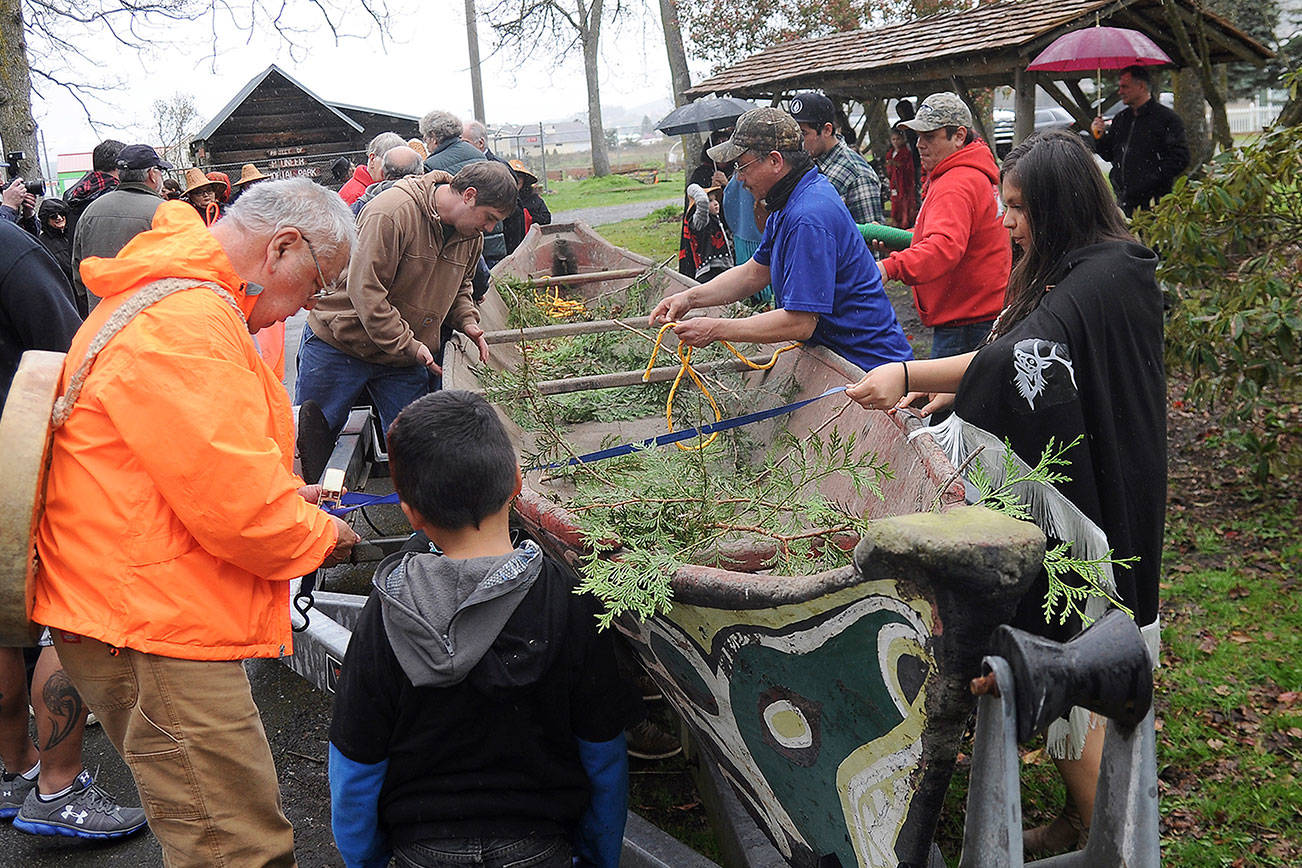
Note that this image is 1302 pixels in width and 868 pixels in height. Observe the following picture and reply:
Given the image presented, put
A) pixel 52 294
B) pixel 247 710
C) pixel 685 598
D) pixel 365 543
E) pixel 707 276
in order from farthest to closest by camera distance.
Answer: pixel 707 276 < pixel 365 543 < pixel 52 294 < pixel 247 710 < pixel 685 598

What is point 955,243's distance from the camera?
4855 millimetres

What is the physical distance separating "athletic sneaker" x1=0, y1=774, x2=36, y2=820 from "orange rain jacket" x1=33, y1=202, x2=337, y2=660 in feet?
5.50

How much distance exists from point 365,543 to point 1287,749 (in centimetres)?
445

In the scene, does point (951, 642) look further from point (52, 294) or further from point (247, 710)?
point (52, 294)

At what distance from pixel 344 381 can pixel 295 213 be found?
117 inches

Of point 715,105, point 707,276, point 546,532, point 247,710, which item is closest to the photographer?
point 247,710

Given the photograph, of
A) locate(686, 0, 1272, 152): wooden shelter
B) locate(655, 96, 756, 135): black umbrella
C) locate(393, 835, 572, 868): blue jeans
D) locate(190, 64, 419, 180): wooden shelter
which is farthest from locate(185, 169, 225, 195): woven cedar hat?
locate(190, 64, 419, 180): wooden shelter

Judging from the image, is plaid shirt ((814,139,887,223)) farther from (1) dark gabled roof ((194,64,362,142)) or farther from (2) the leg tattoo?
(1) dark gabled roof ((194,64,362,142))

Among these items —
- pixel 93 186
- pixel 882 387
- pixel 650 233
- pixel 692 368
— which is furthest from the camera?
pixel 650 233

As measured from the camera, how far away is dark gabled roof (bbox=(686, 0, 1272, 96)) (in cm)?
1008

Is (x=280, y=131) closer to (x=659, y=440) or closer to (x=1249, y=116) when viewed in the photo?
(x=659, y=440)

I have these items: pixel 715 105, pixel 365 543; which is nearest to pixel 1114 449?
pixel 365 543

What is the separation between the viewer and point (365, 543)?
19.2 ft

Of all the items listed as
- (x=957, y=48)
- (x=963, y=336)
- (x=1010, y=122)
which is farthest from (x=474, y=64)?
(x=963, y=336)
